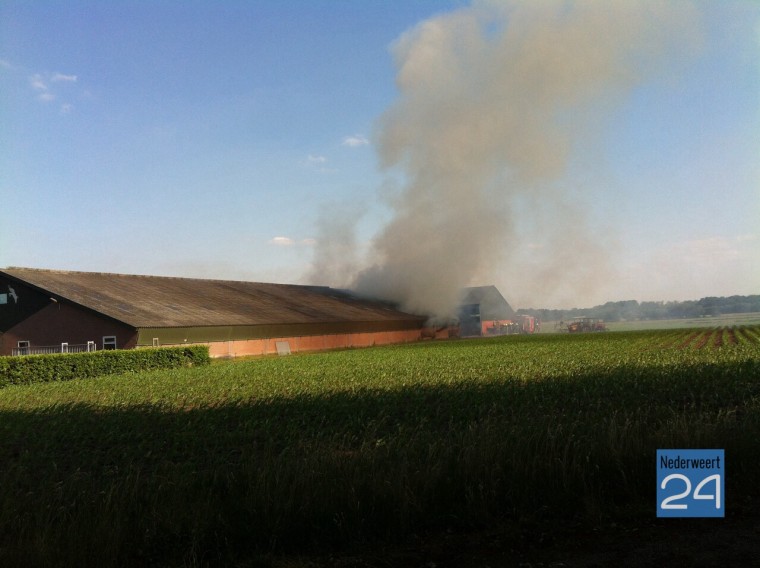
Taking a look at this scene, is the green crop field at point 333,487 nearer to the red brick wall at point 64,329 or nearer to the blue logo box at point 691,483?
the blue logo box at point 691,483

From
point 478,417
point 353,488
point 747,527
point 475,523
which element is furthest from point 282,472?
point 478,417

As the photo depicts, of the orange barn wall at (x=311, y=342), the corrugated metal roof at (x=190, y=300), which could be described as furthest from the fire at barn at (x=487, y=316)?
the corrugated metal roof at (x=190, y=300)

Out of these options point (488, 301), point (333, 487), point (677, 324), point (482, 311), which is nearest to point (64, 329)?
point (333, 487)

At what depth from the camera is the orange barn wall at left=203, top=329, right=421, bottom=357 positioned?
47.0m

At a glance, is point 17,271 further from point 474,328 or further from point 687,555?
point 474,328

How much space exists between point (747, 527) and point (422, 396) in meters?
10.9

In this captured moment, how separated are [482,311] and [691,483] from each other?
87754mm

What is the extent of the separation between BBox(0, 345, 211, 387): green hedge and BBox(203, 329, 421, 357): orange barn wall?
8125 mm

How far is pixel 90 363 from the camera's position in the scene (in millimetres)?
31734

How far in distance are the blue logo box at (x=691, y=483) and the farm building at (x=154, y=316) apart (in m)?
37.6

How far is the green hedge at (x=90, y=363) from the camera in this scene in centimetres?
2873

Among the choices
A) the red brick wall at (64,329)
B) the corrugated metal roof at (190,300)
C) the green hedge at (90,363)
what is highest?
the corrugated metal roof at (190,300)

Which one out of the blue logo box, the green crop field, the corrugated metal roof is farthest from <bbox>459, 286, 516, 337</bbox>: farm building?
the blue logo box

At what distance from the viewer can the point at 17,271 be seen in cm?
4422
